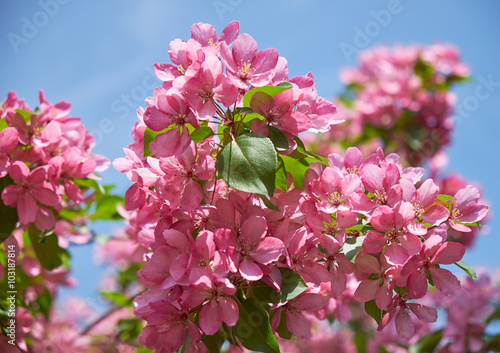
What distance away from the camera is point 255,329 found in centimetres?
115

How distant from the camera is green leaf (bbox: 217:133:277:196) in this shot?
109 centimetres

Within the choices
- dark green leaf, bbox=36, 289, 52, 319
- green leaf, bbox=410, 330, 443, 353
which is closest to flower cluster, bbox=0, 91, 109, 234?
dark green leaf, bbox=36, 289, 52, 319

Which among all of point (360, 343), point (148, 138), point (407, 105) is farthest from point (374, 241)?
point (407, 105)

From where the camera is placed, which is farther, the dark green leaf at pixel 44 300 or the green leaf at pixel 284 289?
the dark green leaf at pixel 44 300

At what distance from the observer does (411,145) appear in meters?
4.09

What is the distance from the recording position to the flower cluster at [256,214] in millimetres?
1112

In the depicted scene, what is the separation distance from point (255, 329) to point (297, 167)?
49cm

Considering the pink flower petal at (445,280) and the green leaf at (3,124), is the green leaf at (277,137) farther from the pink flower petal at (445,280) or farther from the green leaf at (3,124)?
the green leaf at (3,124)

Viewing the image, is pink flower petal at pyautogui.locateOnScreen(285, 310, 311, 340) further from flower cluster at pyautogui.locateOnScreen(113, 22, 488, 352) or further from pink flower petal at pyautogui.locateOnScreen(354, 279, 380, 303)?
pink flower petal at pyautogui.locateOnScreen(354, 279, 380, 303)

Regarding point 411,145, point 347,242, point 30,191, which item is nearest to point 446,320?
point 411,145

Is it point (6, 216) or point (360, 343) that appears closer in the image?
point (6, 216)

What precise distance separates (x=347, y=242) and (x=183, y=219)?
49cm

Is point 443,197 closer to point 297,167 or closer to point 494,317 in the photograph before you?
point 297,167

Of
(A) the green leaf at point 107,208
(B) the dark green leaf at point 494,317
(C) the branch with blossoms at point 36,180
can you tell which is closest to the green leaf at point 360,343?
(B) the dark green leaf at point 494,317
